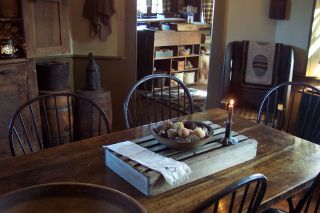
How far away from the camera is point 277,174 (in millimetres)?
A: 1427

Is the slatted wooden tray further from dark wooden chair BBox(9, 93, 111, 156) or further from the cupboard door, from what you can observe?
the cupboard door

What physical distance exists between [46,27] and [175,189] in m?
2.26

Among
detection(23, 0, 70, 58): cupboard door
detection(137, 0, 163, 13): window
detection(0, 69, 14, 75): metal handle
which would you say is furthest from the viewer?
detection(137, 0, 163, 13): window

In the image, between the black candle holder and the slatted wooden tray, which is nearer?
the slatted wooden tray

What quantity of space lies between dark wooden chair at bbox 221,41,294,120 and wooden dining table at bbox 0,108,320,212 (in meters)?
1.47

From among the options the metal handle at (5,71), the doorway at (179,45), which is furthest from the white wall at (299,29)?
the metal handle at (5,71)

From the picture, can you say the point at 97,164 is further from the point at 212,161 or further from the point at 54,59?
the point at 54,59

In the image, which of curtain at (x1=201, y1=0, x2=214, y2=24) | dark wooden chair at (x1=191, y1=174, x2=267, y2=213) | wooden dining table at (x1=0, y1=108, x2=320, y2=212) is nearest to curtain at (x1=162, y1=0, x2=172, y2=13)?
curtain at (x1=201, y1=0, x2=214, y2=24)

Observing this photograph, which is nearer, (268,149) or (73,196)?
(73,196)

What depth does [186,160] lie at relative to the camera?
138cm

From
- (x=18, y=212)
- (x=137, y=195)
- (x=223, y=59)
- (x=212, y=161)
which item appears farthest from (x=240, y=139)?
(x=223, y=59)

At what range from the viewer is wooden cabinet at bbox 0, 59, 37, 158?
2799mm

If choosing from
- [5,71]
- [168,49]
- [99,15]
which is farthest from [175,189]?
[168,49]

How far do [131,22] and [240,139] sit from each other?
92.3 inches
